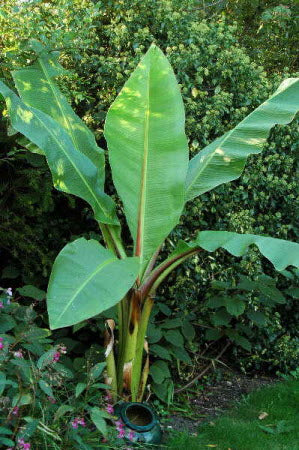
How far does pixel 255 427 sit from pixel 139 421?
3.12ft

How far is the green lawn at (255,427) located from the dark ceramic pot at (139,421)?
183 mm

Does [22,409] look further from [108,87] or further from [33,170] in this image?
[108,87]

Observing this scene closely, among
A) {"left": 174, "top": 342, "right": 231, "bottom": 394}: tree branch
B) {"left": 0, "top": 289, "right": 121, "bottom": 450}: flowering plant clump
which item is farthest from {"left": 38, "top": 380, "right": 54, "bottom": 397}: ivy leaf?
{"left": 174, "top": 342, "right": 231, "bottom": 394}: tree branch

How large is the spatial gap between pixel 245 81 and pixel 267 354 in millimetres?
2552

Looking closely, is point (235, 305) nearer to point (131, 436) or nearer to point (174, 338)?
point (174, 338)

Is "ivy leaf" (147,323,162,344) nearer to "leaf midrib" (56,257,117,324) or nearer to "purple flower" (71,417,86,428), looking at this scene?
"leaf midrib" (56,257,117,324)

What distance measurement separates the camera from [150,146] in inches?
149

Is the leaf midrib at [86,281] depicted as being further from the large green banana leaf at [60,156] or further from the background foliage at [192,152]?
the background foliage at [192,152]

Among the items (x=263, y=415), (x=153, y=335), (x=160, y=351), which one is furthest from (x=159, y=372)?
(x=263, y=415)

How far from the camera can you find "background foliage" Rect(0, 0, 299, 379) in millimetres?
4492

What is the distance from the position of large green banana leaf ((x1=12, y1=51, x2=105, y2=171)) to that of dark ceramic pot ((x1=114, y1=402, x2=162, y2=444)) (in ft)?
4.95

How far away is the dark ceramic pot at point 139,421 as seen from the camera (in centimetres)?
353

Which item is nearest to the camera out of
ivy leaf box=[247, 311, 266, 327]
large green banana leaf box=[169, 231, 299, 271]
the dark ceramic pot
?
large green banana leaf box=[169, 231, 299, 271]

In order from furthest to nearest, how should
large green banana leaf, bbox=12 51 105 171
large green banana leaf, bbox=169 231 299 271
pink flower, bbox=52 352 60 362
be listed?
large green banana leaf, bbox=12 51 105 171
large green banana leaf, bbox=169 231 299 271
pink flower, bbox=52 352 60 362
